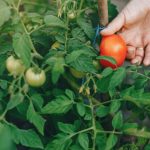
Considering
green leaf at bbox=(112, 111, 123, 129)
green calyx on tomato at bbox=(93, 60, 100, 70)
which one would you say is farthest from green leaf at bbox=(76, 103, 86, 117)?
green calyx on tomato at bbox=(93, 60, 100, 70)

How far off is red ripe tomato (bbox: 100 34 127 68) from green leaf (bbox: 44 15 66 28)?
19 centimetres

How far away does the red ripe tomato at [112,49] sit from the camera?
157 cm

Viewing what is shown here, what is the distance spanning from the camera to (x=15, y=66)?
1.39 m

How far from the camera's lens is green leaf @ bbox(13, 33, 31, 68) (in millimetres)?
1323

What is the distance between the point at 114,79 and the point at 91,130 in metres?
0.21

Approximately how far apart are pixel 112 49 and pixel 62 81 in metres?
0.25

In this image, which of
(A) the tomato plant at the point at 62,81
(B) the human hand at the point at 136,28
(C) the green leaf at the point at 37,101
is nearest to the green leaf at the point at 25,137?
(A) the tomato plant at the point at 62,81

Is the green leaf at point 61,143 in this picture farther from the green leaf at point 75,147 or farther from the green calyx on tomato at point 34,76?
the green calyx on tomato at point 34,76

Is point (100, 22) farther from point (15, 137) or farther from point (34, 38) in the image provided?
point (15, 137)

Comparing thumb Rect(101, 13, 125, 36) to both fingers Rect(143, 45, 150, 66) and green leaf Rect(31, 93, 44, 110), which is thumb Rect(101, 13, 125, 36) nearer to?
fingers Rect(143, 45, 150, 66)

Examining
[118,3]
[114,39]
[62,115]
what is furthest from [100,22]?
[118,3]

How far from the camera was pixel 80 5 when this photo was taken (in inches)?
64.0

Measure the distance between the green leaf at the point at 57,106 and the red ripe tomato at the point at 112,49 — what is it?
251 mm

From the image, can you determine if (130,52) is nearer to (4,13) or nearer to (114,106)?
(114,106)
